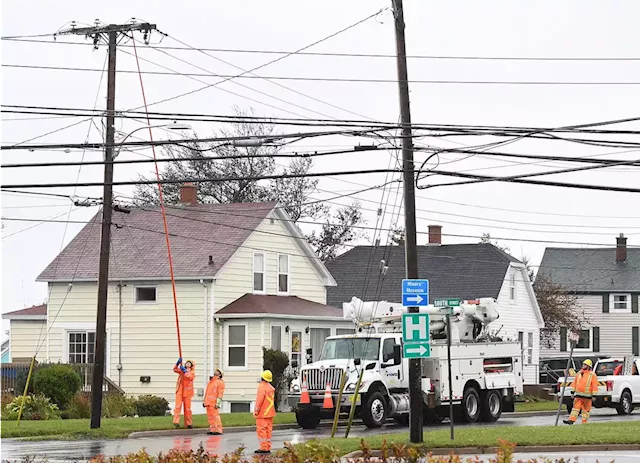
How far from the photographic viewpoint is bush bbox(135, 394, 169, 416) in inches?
1439

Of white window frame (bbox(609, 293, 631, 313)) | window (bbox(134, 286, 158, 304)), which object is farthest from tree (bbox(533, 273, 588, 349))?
window (bbox(134, 286, 158, 304))

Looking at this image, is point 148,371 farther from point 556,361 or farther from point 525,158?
point 556,361

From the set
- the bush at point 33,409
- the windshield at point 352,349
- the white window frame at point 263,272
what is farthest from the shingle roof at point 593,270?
the bush at point 33,409

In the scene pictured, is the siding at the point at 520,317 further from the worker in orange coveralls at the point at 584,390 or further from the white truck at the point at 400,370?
the worker in orange coveralls at the point at 584,390

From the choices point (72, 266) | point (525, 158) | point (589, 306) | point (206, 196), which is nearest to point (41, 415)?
point (72, 266)

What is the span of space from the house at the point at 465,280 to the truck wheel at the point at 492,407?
2070 cm

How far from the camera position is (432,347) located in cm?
3111

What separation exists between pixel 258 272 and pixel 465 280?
50.9 feet

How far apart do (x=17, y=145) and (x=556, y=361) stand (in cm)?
3913

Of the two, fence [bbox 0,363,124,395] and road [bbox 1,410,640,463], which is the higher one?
fence [bbox 0,363,124,395]

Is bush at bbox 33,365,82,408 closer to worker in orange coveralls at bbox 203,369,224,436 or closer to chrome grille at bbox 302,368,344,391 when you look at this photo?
chrome grille at bbox 302,368,344,391

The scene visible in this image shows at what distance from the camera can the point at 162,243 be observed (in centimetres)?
4244

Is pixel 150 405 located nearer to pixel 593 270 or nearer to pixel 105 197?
pixel 105 197

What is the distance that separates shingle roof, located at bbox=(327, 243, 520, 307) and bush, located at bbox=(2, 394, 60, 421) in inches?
878
